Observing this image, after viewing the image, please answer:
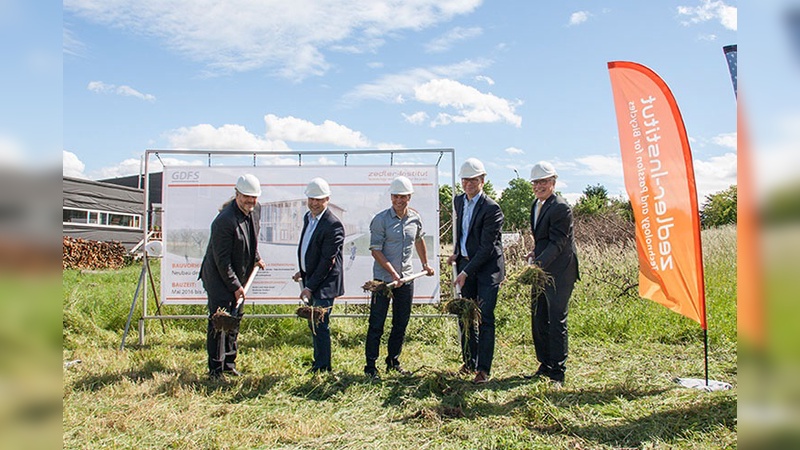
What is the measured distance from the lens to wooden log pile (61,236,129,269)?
18.5 m

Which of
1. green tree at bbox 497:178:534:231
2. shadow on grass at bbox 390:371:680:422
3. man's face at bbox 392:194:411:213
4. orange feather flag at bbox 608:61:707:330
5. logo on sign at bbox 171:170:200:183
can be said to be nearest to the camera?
shadow on grass at bbox 390:371:680:422

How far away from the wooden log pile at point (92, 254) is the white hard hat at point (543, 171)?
16779 millimetres

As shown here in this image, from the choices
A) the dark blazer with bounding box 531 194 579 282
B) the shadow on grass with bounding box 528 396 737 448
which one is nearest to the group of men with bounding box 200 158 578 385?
the dark blazer with bounding box 531 194 579 282

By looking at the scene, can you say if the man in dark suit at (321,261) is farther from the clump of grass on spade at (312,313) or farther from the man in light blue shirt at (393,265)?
the man in light blue shirt at (393,265)

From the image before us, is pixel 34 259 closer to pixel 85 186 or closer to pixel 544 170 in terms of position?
pixel 544 170

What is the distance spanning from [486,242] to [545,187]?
83 centimetres

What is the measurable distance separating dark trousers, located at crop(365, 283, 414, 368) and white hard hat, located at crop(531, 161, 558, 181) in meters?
1.81

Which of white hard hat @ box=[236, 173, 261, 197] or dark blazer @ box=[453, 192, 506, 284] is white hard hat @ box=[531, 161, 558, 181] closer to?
dark blazer @ box=[453, 192, 506, 284]

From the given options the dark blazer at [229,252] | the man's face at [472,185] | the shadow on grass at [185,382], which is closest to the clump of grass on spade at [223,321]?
the dark blazer at [229,252]

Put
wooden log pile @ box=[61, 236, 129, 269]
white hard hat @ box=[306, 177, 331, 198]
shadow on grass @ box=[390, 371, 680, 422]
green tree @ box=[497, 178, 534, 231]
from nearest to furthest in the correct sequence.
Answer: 1. shadow on grass @ box=[390, 371, 680, 422]
2. white hard hat @ box=[306, 177, 331, 198]
3. wooden log pile @ box=[61, 236, 129, 269]
4. green tree @ box=[497, 178, 534, 231]

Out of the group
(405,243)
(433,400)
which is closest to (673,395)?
(433,400)

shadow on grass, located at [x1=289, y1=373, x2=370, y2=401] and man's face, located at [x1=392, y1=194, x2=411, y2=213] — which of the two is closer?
shadow on grass, located at [x1=289, y1=373, x2=370, y2=401]

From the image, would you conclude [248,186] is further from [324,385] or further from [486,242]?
[486,242]

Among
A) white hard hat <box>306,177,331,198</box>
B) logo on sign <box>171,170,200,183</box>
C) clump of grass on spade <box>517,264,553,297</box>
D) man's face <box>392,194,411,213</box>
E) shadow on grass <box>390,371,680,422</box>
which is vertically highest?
logo on sign <box>171,170,200,183</box>
